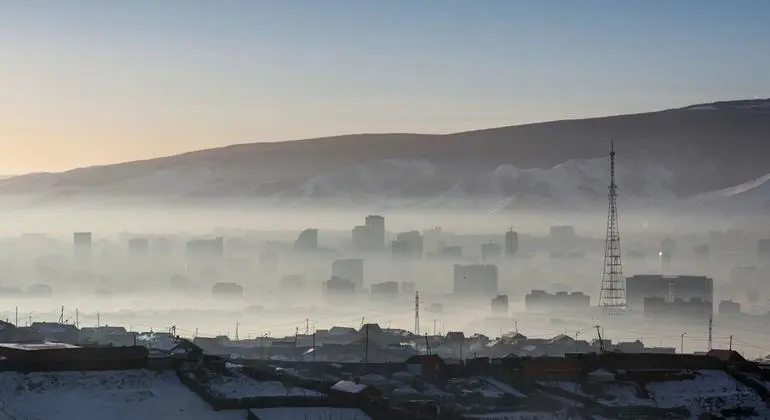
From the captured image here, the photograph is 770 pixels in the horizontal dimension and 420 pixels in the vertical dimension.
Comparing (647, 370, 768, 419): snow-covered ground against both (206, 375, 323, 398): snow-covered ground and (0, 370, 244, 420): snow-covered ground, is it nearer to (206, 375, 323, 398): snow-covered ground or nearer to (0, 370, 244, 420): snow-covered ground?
(206, 375, 323, 398): snow-covered ground

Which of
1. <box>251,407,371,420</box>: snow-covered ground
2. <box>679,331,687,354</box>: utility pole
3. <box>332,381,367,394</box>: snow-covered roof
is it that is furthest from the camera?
<box>679,331,687,354</box>: utility pole

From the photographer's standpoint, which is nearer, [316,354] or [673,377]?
[673,377]

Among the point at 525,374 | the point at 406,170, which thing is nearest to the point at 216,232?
the point at 406,170

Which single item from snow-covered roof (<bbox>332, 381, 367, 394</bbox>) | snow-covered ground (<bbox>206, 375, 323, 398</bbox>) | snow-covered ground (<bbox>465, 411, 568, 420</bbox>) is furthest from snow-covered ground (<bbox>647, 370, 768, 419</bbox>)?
snow-covered ground (<bbox>206, 375, 323, 398</bbox>)

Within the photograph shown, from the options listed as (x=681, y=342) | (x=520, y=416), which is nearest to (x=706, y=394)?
(x=520, y=416)

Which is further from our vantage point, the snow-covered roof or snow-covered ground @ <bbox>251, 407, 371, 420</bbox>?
the snow-covered roof

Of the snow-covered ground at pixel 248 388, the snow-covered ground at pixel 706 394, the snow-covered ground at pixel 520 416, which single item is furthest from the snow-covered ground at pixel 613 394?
the snow-covered ground at pixel 248 388

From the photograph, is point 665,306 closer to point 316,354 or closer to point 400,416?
point 316,354
